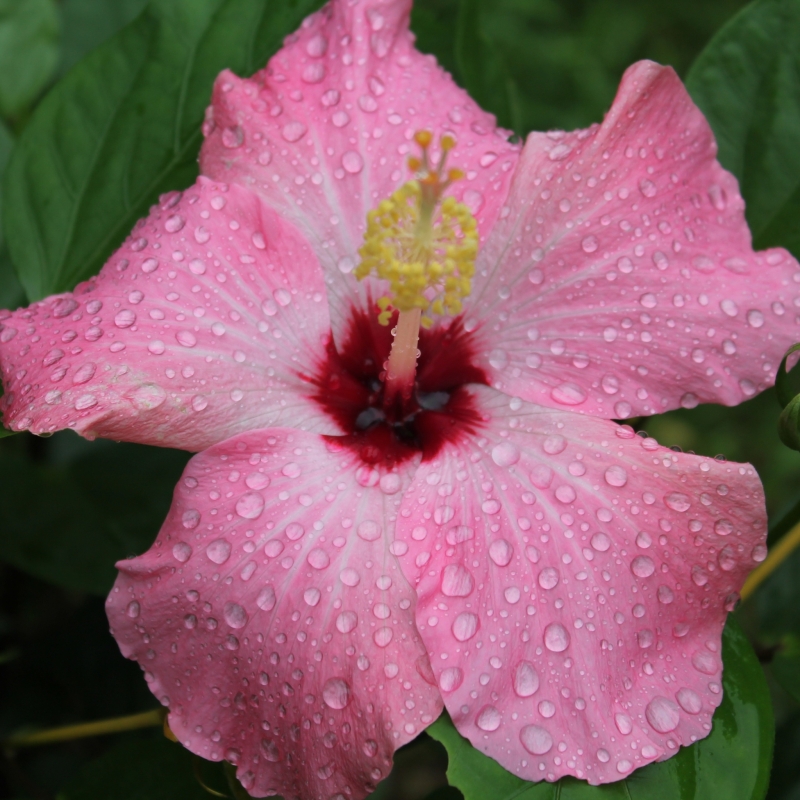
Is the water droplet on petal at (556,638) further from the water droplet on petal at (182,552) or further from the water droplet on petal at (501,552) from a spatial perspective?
the water droplet on petal at (182,552)

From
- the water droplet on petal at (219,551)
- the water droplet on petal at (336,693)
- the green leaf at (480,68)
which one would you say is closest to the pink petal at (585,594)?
the water droplet on petal at (336,693)

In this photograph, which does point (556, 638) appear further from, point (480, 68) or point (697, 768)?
point (480, 68)

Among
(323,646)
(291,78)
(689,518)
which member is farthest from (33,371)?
(689,518)

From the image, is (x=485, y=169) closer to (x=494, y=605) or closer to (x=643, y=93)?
(x=643, y=93)

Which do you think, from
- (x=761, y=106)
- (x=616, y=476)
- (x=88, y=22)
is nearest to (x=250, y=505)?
(x=616, y=476)

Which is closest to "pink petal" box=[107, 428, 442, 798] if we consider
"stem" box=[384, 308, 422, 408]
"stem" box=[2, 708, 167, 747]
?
"stem" box=[2, 708, 167, 747]

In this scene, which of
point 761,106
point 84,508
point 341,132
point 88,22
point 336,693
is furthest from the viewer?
point 88,22

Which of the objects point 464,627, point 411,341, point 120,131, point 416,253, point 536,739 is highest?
point 120,131

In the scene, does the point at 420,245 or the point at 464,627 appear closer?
the point at 464,627
